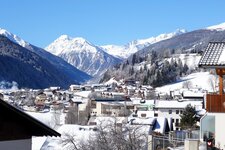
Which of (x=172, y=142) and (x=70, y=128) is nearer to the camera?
(x=172, y=142)

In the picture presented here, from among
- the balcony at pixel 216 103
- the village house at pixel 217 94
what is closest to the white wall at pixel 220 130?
the village house at pixel 217 94

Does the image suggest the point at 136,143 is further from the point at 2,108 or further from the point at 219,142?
the point at 2,108

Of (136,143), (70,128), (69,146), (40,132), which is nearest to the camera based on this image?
(40,132)

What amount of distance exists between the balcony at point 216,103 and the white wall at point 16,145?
11.2 meters

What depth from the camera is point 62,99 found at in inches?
7397

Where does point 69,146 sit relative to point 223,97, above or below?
below

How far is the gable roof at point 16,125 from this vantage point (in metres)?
10.3

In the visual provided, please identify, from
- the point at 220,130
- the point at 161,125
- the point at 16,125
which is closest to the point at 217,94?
the point at 220,130

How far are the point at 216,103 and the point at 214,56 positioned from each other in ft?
6.03

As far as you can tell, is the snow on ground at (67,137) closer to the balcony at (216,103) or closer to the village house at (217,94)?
the village house at (217,94)

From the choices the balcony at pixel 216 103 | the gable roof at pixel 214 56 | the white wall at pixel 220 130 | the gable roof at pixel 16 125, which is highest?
the gable roof at pixel 214 56

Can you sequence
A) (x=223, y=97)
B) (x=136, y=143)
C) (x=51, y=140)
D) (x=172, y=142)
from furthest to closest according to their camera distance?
(x=51, y=140) < (x=136, y=143) < (x=172, y=142) < (x=223, y=97)

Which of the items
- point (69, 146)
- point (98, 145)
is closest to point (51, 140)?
point (69, 146)

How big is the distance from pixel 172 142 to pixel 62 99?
163 m
